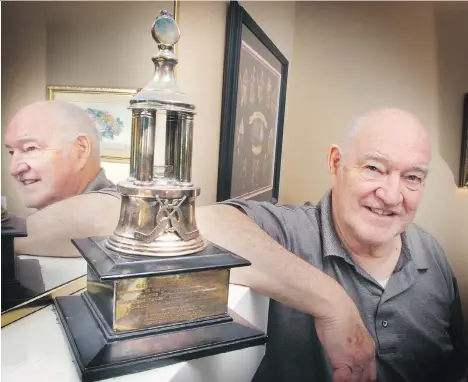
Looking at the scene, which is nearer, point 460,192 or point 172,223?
point 172,223

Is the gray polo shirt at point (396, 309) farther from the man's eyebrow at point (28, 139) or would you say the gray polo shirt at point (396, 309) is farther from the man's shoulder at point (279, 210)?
the man's eyebrow at point (28, 139)

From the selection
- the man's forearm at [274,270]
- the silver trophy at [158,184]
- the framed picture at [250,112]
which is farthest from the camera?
the framed picture at [250,112]

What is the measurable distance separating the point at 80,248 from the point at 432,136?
863 millimetres

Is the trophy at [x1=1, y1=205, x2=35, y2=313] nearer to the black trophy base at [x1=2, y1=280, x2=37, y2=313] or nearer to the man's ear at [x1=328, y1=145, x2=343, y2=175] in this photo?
the black trophy base at [x1=2, y1=280, x2=37, y2=313]

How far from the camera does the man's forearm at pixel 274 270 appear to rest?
1.19 metres

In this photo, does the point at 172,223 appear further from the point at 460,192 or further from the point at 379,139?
the point at 460,192

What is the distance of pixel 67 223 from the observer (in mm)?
1119

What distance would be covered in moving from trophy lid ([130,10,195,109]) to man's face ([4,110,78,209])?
0.23 meters

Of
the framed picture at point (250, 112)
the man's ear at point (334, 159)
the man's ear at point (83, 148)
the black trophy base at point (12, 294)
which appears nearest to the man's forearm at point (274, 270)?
the framed picture at point (250, 112)

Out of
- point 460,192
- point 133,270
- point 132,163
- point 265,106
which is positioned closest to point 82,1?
point 132,163

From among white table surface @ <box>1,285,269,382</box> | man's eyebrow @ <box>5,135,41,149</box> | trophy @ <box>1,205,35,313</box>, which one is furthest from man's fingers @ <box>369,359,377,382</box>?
man's eyebrow @ <box>5,135,41,149</box>

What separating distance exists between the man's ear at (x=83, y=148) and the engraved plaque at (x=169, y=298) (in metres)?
0.39

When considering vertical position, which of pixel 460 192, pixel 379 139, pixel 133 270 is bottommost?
pixel 133 270

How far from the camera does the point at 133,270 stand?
873mm
